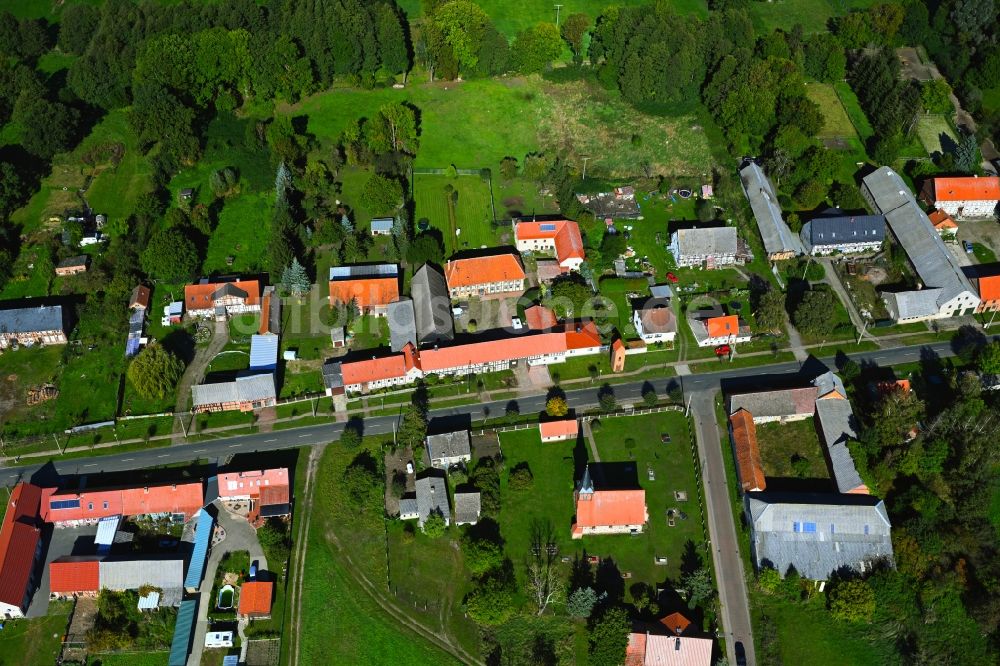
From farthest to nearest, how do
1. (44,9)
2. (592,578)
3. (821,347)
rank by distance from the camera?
(44,9), (821,347), (592,578)

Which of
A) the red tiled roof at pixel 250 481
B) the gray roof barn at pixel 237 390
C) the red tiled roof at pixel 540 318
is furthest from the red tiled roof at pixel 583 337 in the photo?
the red tiled roof at pixel 250 481

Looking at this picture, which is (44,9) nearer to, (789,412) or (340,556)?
(340,556)

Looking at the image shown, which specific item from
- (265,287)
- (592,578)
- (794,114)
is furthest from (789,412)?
(265,287)

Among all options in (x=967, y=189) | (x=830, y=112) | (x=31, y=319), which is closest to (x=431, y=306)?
(x=31, y=319)

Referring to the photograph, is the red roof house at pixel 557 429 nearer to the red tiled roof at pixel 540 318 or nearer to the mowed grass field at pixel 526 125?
the red tiled roof at pixel 540 318

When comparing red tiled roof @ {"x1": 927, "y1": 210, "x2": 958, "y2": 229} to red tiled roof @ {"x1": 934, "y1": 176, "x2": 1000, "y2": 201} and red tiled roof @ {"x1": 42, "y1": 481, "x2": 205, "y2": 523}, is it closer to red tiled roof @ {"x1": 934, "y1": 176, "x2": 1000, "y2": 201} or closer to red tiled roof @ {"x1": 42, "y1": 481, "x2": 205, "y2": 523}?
red tiled roof @ {"x1": 934, "y1": 176, "x2": 1000, "y2": 201}

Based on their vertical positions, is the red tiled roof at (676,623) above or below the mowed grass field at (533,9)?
below

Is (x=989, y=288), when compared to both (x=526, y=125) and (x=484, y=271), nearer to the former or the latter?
(x=484, y=271)
